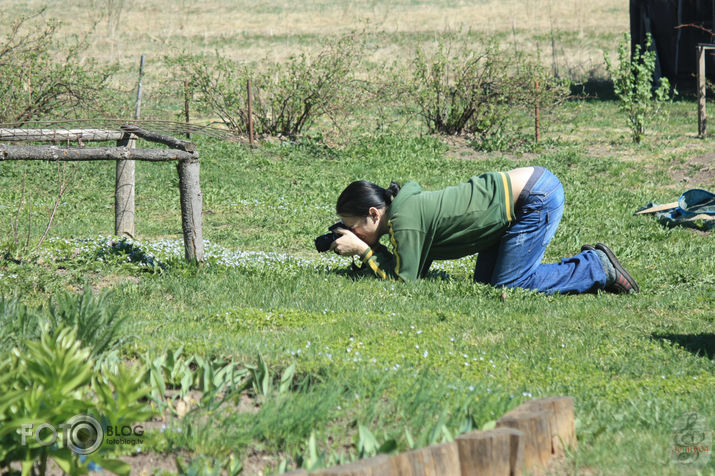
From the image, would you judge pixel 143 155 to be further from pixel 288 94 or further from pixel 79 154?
pixel 288 94

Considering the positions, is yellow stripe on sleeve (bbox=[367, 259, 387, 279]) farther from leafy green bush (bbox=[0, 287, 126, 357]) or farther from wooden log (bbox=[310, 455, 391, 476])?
wooden log (bbox=[310, 455, 391, 476])

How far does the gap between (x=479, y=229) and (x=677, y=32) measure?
20134 mm

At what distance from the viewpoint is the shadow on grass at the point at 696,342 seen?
4.78 metres

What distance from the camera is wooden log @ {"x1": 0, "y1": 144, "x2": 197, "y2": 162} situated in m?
5.97

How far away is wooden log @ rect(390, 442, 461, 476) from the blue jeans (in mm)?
3721

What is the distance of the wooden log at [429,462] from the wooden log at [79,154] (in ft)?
15.1

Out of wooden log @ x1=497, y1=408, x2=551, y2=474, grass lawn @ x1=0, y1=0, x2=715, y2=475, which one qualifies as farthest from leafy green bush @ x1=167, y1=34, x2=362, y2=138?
wooden log @ x1=497, y1=408, x2=551, y2=474

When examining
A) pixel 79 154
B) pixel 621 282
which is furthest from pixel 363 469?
pixel 79 154

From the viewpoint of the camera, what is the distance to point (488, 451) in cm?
274

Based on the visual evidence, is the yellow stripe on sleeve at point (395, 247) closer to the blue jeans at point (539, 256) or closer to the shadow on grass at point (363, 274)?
the shadow on grass at point (363, 274)

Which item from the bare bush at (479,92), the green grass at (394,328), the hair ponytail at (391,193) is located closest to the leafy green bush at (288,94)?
the bare bush at (479,92)

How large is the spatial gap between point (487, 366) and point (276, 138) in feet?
41.9

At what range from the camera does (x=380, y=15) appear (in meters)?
41.8

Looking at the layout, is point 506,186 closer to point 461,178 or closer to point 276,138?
point 461,178
